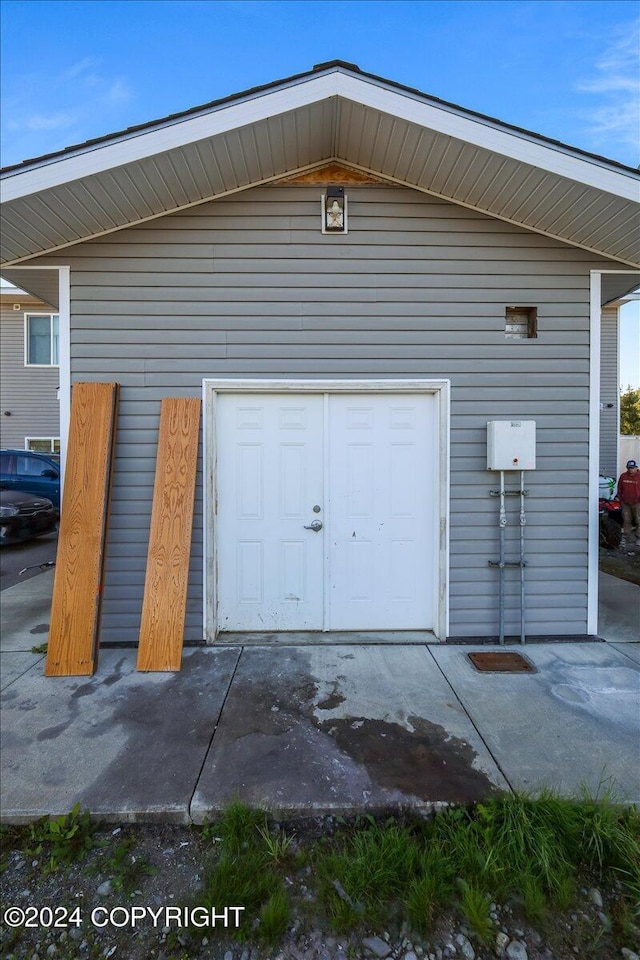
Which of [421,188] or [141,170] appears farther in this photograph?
[421,188]

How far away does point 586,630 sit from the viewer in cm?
374

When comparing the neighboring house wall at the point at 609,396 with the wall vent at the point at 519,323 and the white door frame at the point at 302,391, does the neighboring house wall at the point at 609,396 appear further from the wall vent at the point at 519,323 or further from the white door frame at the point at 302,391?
the white door frame at the point at 302,391

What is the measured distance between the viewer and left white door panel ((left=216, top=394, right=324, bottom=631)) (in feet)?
12.1

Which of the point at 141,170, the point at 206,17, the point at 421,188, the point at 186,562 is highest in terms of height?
the point at 206,17

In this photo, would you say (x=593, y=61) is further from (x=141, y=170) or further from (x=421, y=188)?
(x=141, y=170)

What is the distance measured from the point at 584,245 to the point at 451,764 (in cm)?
397

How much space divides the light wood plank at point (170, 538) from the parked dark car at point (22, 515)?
5.27m

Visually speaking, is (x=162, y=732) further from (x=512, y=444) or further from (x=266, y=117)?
(x=266, y=117)

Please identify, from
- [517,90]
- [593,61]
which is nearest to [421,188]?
[517,90]

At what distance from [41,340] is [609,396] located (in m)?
14.8

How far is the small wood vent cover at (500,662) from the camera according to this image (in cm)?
317

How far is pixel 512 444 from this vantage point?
3488 mm

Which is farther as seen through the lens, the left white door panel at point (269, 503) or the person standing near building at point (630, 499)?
the person standing near building at point (630, 499)

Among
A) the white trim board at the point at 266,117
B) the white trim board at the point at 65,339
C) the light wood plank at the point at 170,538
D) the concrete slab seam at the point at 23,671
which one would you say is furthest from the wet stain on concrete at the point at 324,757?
the white trim board at the point at 266,117
